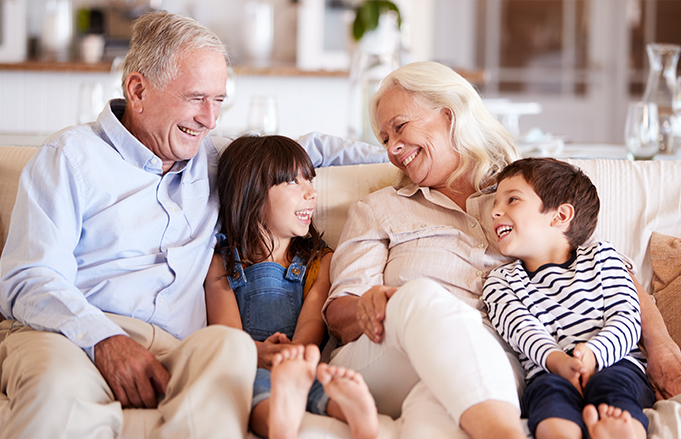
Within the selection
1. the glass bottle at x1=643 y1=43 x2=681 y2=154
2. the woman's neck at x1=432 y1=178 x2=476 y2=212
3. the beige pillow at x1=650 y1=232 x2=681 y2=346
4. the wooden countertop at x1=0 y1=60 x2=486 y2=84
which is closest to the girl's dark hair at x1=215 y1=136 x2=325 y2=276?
the woman's neck at x1=432 y1=178 x2=476 y2=212

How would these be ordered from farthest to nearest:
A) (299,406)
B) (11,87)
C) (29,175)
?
1. (11,87)
2. (29,175)
3. (299,406)

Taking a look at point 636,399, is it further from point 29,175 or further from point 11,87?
point 11,87

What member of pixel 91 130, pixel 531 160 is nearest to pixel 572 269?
pixel 531 160

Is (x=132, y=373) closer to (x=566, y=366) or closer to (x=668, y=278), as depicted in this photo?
(x=566, y=366)

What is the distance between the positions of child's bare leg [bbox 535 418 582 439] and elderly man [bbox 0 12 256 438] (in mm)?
523

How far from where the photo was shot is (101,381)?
3.82 ft

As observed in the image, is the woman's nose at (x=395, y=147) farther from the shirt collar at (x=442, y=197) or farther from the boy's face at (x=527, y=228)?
the boy's face at (x=527, y=228)

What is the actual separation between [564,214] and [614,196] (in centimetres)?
38

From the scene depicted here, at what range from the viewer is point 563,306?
52.9 inches

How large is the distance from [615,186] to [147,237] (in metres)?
1.24

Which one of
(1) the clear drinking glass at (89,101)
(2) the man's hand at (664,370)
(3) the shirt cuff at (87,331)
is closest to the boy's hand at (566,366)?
(2) the man's hand at (664,370)

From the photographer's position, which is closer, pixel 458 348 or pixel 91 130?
pixel 458 348

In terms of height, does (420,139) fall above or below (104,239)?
above

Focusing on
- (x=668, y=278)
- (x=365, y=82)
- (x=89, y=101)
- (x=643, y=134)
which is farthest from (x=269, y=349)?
(x=89, y=101)
